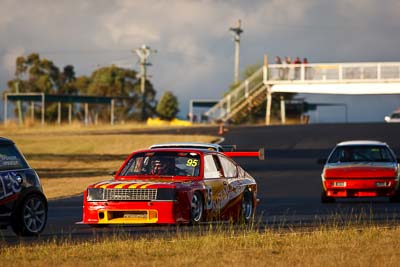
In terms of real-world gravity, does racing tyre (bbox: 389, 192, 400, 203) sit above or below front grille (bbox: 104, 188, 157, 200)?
below

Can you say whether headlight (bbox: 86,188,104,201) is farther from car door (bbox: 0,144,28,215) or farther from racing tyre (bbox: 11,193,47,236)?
car door (bbox: 0,144,28,215)

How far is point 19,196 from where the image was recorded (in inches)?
619

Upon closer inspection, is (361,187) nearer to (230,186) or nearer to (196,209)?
(230,186)

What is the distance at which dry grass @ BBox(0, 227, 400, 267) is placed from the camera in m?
12.2

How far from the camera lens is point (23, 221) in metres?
15.7

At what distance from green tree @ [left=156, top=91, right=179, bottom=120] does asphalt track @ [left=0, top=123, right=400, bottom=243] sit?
5811cm

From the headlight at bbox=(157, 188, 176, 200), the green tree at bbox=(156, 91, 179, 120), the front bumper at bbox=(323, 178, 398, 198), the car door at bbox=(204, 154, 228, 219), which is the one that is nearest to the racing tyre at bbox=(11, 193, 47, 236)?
the headlight at bbox=(157, 188, 176, 200)

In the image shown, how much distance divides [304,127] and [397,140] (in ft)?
33.8

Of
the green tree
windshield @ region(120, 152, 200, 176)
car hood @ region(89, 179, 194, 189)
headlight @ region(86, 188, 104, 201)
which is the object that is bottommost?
headlight @ region(86, 188, 104, 201)

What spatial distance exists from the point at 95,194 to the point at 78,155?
108ft

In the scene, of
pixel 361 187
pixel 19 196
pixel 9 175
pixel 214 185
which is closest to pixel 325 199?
pixel 361 187

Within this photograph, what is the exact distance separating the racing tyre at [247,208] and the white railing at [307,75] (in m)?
49.5

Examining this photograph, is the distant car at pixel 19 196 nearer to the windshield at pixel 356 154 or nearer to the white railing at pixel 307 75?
the windshield at pixel 356 154

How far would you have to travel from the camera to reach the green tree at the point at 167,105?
11971 centimetres
